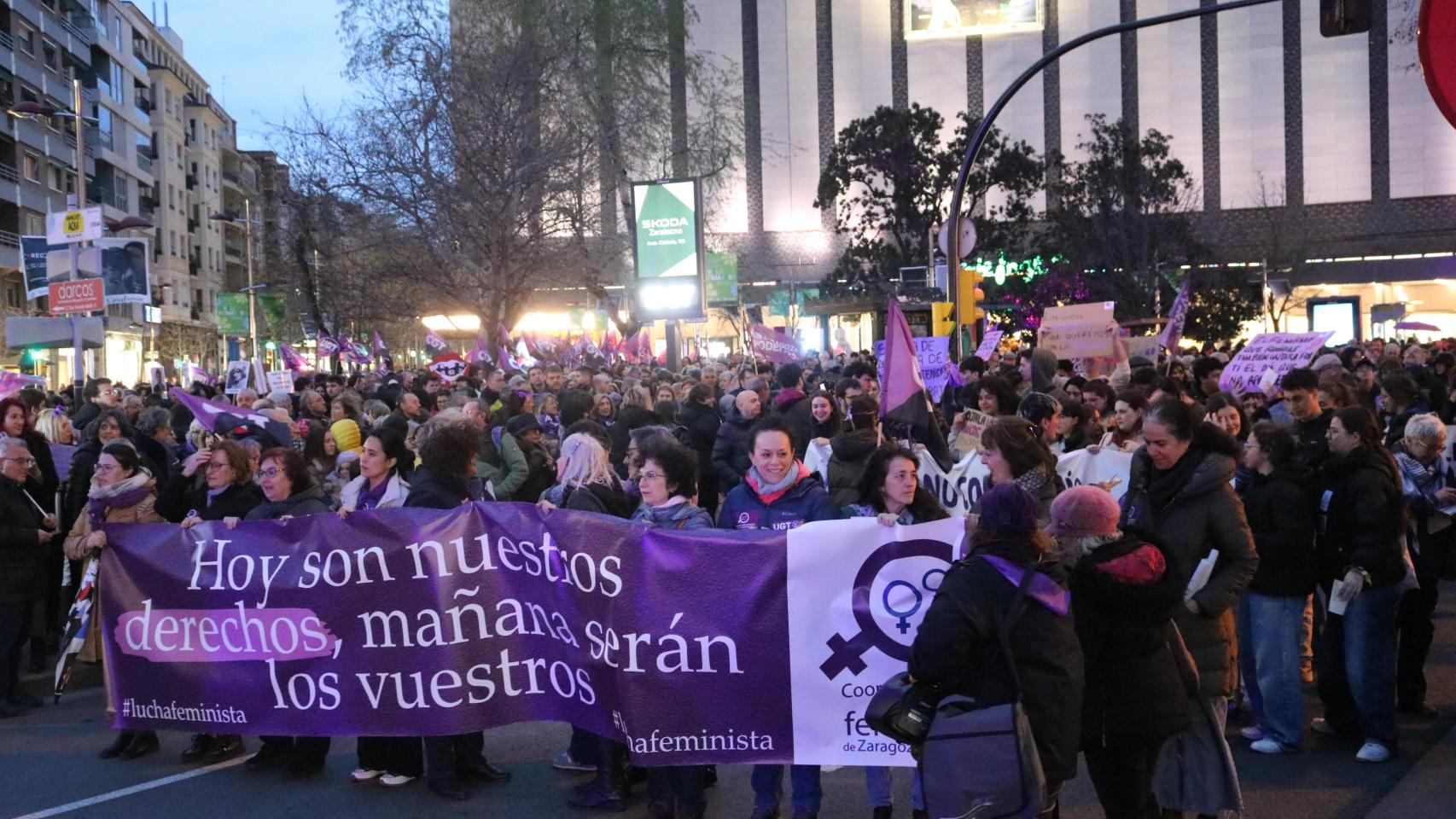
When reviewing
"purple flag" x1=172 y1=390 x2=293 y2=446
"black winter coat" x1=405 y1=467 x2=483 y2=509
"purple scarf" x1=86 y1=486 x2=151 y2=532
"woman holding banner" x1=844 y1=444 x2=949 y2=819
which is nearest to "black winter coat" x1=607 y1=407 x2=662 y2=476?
"purple flag" x1=172 y1=390 x2=293 y2=446

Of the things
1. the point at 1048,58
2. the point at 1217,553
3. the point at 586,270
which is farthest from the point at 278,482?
the point at 586,270

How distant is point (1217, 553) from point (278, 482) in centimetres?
450

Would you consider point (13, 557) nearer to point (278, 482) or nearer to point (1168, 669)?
point (278, 482)

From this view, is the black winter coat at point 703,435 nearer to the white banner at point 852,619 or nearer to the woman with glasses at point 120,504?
the woman with glasses at point 120,504

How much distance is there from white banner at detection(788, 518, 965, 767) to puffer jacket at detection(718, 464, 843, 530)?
1.76ft

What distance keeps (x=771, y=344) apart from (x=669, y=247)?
7.84ft

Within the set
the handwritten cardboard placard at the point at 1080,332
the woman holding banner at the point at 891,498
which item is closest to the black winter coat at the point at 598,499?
the woman holding banner at the point at 891,498

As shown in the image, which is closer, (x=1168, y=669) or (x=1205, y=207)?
(x=1168, y=669)

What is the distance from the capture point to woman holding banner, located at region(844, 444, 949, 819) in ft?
19.6

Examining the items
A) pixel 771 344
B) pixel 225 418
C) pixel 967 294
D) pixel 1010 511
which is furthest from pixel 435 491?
pixel 771 344

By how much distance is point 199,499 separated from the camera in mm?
8680

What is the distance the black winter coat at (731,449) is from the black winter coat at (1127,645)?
6771mm

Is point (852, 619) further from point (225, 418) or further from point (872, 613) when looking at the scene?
point (225, 418)

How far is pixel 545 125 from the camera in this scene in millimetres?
28547
